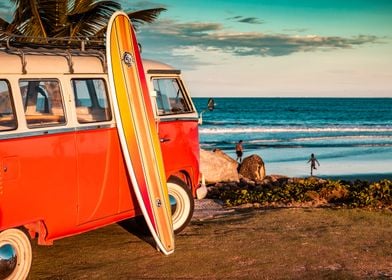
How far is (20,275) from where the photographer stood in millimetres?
6852

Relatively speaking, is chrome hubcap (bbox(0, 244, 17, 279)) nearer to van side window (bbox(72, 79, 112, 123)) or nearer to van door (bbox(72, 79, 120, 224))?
van door (bbox(72, 79, 120, 224))

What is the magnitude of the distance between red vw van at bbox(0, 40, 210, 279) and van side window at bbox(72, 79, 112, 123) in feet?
0.04

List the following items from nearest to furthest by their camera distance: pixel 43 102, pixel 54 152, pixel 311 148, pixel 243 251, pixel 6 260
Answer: pixel 6 260
pixel 54 152
pixel 43 102
pixel 243 251
pixel 311 148

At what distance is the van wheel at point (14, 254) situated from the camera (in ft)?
21.8

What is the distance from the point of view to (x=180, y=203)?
9.54m

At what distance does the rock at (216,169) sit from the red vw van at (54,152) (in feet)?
33.1

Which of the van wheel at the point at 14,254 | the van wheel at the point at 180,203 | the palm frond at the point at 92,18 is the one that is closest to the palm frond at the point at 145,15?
the palm frond at the point at 92,18

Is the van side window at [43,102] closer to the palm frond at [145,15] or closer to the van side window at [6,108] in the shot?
the van side window at [6,108]

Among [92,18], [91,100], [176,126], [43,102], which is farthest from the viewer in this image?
[92,18]

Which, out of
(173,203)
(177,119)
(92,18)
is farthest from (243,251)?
(92,18)

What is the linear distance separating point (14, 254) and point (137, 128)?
218 centimetres

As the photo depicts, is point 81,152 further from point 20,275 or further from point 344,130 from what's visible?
point 344,130

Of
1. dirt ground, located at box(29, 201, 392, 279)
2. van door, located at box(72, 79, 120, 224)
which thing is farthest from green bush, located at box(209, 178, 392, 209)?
van door, located at box(72, 79, 120, 224)

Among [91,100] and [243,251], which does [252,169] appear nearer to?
[243,251]
